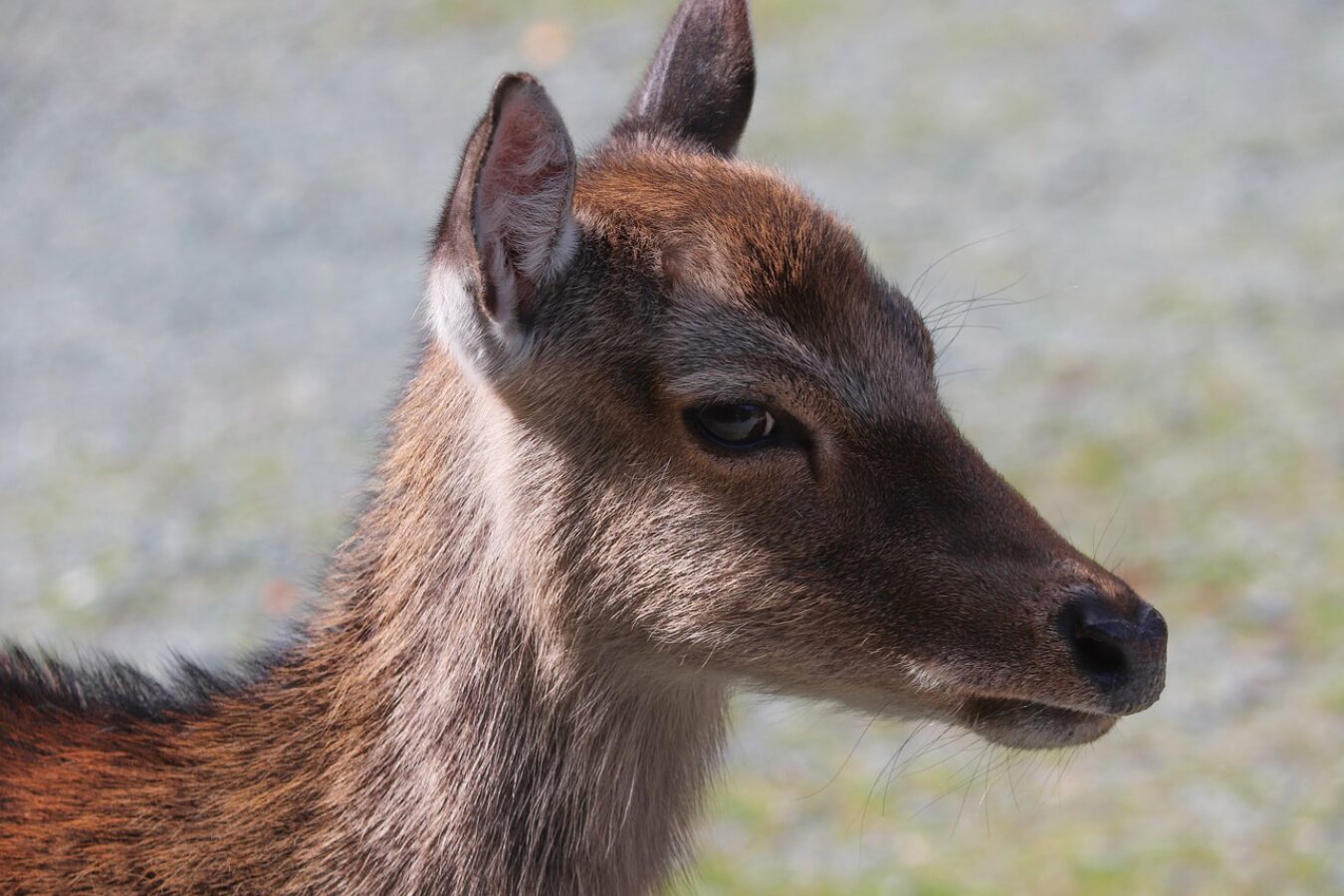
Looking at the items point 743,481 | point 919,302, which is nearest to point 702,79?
point 743,481

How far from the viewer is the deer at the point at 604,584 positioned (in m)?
3.15

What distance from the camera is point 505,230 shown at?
10.4ft

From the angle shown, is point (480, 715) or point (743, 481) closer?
point (743, 481)

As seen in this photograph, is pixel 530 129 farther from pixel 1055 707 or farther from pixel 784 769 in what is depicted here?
pixel 784 769

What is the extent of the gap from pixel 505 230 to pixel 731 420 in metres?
0.56

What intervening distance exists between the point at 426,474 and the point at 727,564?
27.2 inches

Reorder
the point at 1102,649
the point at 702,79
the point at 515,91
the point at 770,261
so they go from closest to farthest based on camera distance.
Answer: the point at 515,91 < the point at 1102,649 < the point at 770,261 < the point at 702,79

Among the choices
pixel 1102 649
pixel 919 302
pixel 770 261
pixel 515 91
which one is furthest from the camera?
pixel 919 302

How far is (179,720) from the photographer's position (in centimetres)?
369

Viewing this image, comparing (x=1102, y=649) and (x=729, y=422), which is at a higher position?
(x=729, y=422)

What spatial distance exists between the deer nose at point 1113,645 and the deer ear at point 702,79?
1.46 m

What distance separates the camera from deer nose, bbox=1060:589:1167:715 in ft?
10.1

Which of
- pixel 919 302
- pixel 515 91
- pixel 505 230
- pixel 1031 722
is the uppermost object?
pixel 919 302

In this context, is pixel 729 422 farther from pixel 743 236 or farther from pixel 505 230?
pixel 505 230
